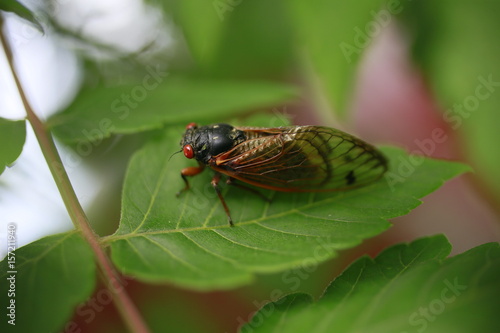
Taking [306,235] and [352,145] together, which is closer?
[306,235]

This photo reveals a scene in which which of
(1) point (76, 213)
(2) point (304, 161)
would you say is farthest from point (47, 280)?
(2) point (304, 161)

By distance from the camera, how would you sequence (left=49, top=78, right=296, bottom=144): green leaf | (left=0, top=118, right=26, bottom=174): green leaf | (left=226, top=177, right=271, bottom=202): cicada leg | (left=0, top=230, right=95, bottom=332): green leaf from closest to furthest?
(left=0, top=230, right=95, bottom=332): green leaf, (left=0, top=118, right=26, bottom=174): green leaf, (left=226, top=177, right=271, bottom=202): cicada leg, (left=49, top=78, right=296, bottom=144): green leaf

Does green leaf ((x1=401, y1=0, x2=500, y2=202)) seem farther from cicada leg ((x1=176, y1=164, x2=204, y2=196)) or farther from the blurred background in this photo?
cicada leg ((x1=176, y1=164, x2=204, y2=196))

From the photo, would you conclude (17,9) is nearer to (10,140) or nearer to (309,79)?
(10,140)

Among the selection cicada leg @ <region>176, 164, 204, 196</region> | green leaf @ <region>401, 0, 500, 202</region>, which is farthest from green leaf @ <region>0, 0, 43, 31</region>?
green leaf @ <region>401, 0, 500, 202</region>

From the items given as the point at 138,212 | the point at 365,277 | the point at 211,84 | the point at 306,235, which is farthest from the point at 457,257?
the point at 211,84

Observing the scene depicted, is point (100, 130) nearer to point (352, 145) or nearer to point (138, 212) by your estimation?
point (138, 212)

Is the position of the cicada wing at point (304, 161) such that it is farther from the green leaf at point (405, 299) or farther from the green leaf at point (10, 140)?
the green leaf at point (10, 140)
